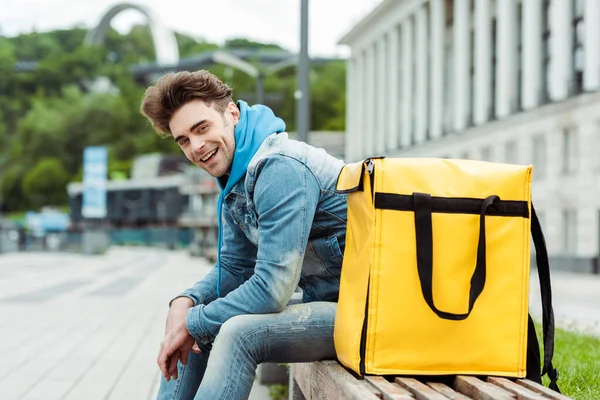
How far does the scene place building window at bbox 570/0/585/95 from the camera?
3382 cm

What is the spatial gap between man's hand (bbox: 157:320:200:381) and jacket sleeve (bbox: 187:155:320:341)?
0.14 m

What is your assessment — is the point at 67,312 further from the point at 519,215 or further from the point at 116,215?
the point at 116,215

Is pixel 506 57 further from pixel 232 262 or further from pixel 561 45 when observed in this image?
pixel 232 262

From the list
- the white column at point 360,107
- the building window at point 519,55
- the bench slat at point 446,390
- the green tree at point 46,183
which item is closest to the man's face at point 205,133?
the bench slat at point 446,390

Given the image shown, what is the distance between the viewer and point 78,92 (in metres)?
128

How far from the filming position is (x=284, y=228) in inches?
118

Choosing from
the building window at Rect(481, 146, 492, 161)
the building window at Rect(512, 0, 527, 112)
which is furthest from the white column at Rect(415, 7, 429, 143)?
the building window at Rect(512, 0, 527, 112)

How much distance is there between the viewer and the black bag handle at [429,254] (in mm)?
2619

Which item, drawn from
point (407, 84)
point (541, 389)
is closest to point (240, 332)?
point (541, 389)

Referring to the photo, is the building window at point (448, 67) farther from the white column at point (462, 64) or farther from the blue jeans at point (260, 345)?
the blue jeans at point (260, 345)

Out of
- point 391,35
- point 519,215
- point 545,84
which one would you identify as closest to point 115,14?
point 391,35

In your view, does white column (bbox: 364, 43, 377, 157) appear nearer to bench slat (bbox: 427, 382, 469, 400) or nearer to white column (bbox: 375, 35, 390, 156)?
white column (bbox: 375, 35, 390, 156)

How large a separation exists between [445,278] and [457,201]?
23 cm

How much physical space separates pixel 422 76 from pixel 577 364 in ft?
161
